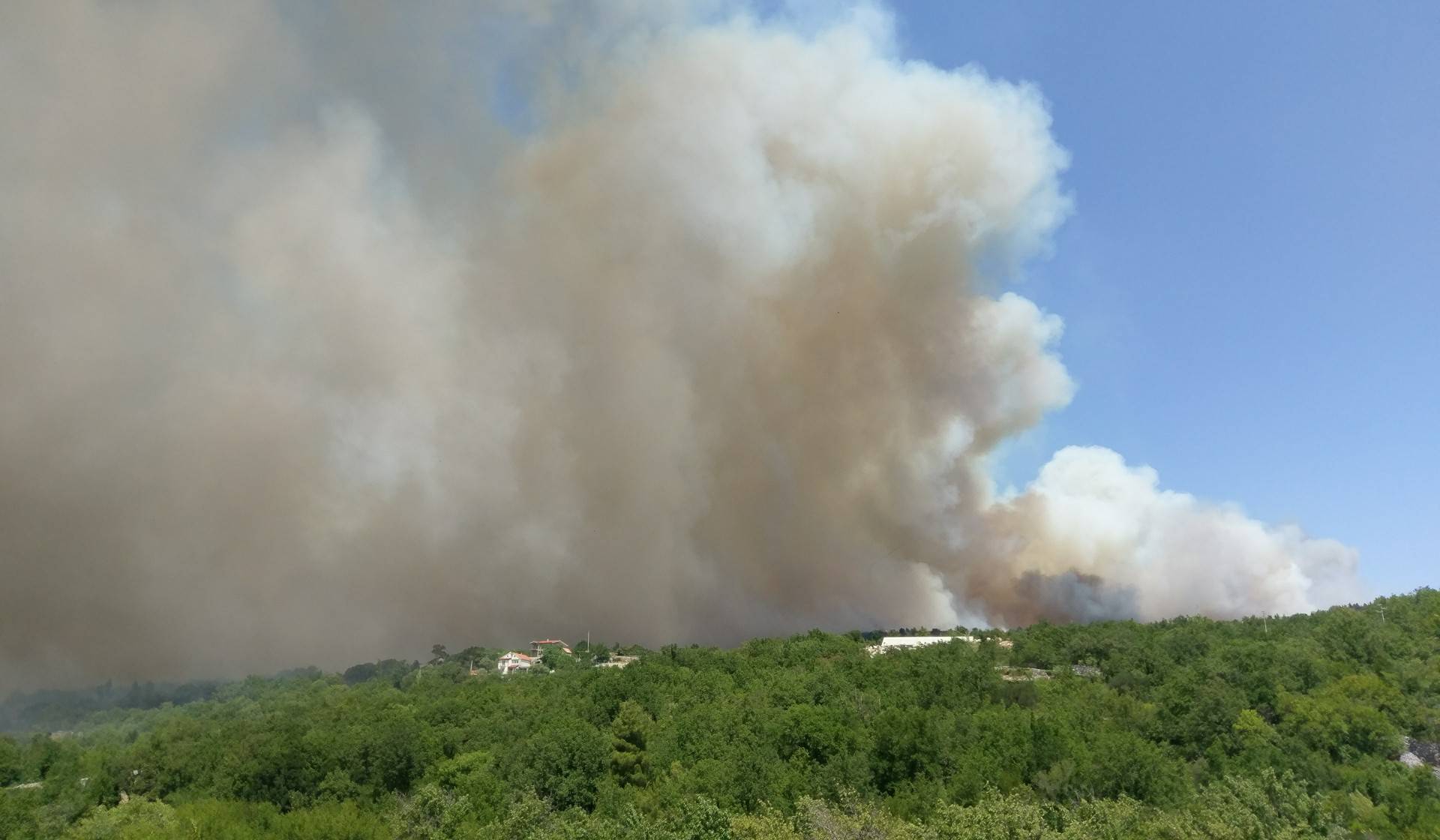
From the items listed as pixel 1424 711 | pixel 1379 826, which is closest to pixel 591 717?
pixel 1379 826

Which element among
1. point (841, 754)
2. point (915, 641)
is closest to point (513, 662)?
point (915, 641)

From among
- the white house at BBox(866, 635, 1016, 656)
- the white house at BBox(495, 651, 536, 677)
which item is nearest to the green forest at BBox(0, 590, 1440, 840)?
the white house at BBox(866, 635, 1016, 656)

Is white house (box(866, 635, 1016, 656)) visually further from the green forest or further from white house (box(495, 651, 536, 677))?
white house (box(495, 651, 536, 677))

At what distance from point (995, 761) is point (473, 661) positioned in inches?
5557

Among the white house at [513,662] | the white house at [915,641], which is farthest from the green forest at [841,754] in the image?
the white house at [513,662]

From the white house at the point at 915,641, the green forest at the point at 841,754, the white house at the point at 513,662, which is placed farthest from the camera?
the white house at the point at 513,662

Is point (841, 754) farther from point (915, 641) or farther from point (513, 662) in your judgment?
point (513, 662)

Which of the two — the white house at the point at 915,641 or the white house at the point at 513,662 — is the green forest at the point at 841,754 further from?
the white house at the point at 513,662

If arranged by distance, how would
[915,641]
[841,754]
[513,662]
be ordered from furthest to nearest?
[513,662] → [915,641] → [841,754]

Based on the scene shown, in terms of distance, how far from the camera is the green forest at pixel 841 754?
39.6 metres

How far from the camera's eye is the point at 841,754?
171ft

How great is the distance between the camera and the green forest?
39562 millimetres

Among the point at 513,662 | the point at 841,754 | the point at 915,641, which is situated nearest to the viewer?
the point at 841,754

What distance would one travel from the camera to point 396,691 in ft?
386
